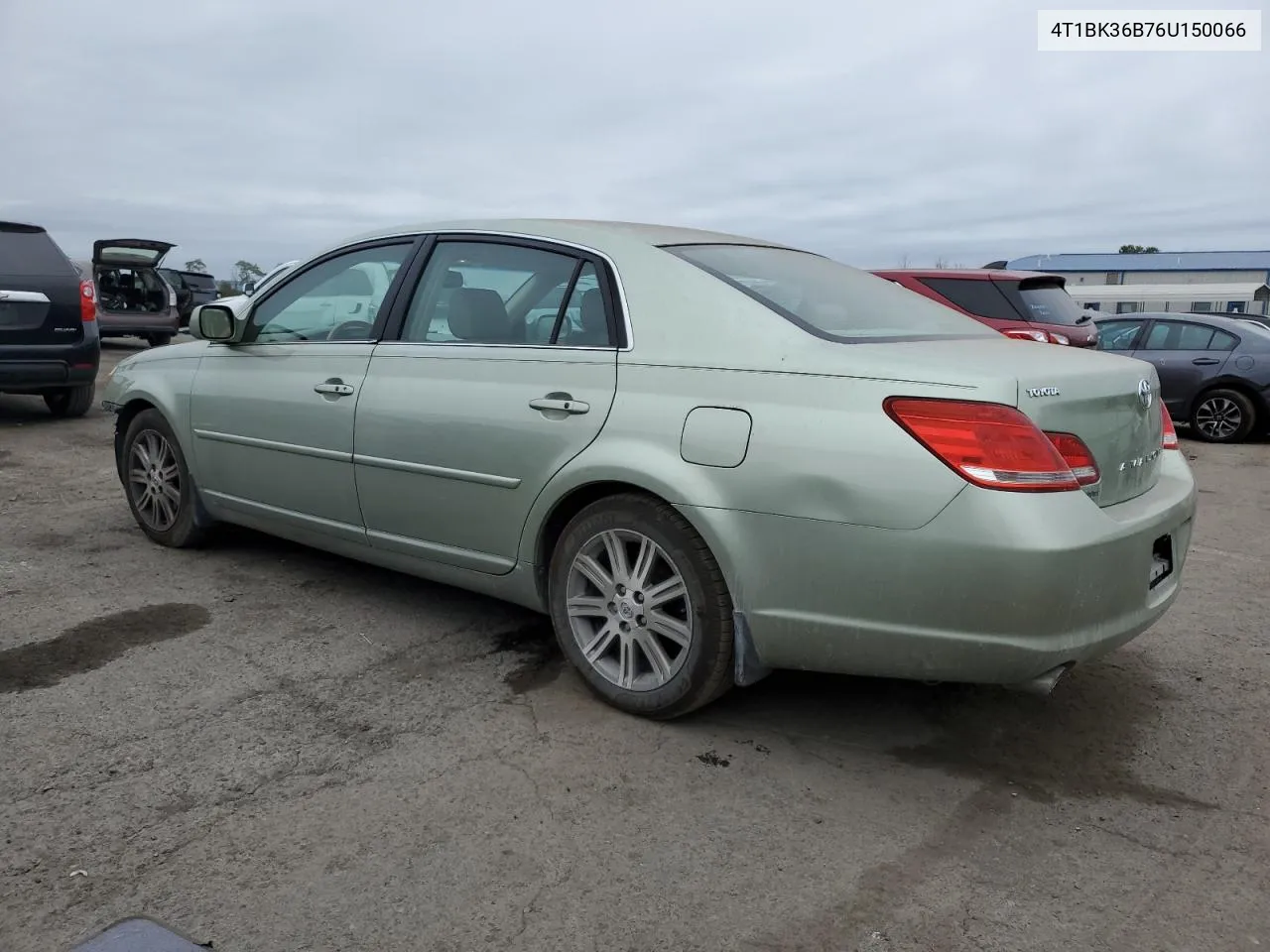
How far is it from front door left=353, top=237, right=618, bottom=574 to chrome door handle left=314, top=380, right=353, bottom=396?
4.1 inches

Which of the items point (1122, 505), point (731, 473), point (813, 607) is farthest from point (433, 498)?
point (1122, 505)

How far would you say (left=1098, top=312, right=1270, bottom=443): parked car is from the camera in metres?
10.6

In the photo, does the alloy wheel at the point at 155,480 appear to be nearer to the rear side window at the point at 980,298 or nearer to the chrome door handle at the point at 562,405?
the chrome door handle at the point at 562,405

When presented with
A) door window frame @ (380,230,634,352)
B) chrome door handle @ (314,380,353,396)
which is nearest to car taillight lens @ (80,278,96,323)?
chrome door handle @ (314,380,353,396)

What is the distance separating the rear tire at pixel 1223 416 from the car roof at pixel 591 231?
8.59m

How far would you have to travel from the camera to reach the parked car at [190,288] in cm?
2159

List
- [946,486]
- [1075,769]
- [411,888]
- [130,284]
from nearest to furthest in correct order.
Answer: [411,888], [946,486], [1075,769], [130,284]

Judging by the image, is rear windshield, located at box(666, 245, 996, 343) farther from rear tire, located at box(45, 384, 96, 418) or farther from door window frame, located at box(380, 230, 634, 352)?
rear tire, located at box(45, 384, 96, 418)

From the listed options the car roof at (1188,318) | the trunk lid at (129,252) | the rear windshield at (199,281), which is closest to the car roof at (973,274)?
the car roof at (1188,318)

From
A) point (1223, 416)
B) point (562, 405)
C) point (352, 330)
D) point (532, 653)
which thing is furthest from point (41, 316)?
point (1223, 416)

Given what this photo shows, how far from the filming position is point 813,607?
2855mm

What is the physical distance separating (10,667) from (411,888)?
2052mm

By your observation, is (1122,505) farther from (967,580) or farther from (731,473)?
(731,473)

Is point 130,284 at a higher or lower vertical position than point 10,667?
higher
